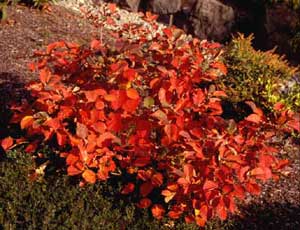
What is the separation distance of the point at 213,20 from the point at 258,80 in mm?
4561

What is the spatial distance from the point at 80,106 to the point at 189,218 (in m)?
1.16

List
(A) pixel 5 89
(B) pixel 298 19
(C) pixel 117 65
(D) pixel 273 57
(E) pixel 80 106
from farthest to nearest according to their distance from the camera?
(B) pixel 298 19 → (D) pixel 273 57 → (A) pixel 5 89 → (E) pixel 80 106 → (C) pixel 117 65

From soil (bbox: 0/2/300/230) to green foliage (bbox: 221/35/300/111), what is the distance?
581 millimetres

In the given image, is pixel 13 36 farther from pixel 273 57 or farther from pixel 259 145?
pixel 259 145

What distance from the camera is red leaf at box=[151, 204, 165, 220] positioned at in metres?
3.92

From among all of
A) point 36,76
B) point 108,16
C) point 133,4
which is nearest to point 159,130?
point 36,76

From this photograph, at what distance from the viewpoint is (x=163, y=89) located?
3.71 metres

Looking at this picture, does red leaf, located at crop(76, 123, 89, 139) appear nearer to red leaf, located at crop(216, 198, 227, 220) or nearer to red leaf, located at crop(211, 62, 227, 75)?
red leaf, located at crop(216, 198, 227, 220)

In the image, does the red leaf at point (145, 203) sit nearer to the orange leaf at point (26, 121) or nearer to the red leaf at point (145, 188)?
the red leaf at point (145, 188)

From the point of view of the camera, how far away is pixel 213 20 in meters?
11.0

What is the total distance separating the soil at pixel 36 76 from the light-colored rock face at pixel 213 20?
2487 mm

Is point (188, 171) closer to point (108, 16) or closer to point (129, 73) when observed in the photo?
point (129, 73)

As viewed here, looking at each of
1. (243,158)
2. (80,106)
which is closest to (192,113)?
(243,158)

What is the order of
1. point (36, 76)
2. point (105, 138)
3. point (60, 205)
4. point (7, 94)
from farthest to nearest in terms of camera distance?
point (36, 76) < point (7, 94) < point (60, 205) < point (105, 138)
